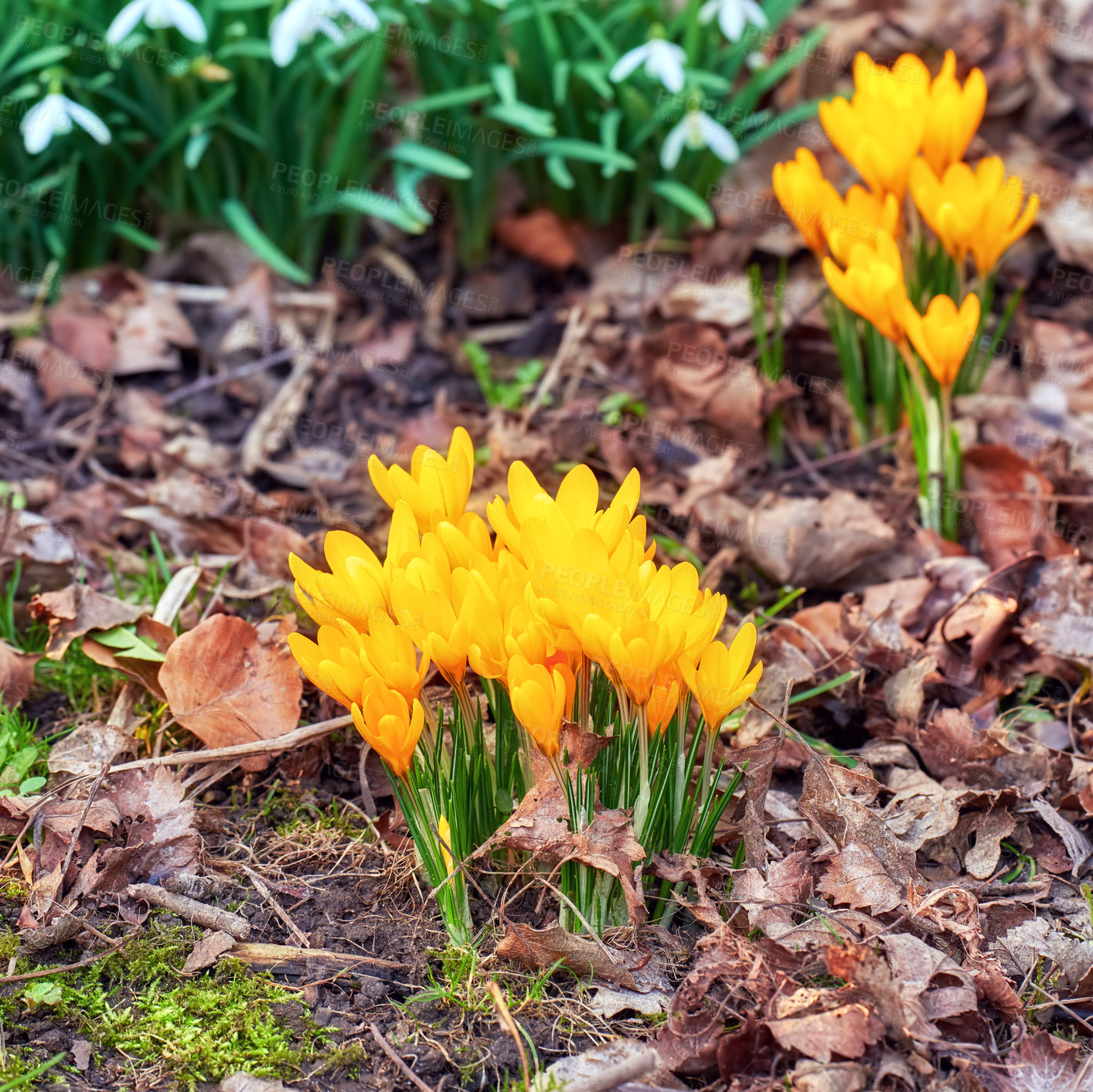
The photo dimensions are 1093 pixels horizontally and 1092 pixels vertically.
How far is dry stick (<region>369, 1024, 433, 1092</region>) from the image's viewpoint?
1369 mm

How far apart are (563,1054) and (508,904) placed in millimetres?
249

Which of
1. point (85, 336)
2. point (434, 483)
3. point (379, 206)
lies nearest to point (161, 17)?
point (379, 206)

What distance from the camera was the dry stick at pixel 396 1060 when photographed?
1369mm

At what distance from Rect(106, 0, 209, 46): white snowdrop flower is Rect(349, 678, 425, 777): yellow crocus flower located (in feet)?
7.14

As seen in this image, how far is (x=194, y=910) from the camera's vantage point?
5.25 ft

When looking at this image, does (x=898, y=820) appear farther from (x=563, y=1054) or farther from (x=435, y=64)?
(x=435, y=64)

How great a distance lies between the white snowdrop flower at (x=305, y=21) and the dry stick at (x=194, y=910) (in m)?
2.03

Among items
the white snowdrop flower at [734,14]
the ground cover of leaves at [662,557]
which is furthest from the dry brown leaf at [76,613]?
the white snowdrop flower at [734,14]

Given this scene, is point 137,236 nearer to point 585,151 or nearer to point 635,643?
point 585,151

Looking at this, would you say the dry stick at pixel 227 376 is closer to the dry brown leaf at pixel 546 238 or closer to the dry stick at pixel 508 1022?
the dry brown leaf at pixel 546 238

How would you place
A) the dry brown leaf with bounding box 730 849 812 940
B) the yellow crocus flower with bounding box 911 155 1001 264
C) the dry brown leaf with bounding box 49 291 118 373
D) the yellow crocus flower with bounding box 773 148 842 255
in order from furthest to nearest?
the dry brown leaf with bounding box 49 291 118 373 < the yellow crocus flower with bounding box 773 148 842 255 < the yellow crocus flower with bounding box 911 155 1001 264 < the dry brown leaf with bounding box 730 849 812 940

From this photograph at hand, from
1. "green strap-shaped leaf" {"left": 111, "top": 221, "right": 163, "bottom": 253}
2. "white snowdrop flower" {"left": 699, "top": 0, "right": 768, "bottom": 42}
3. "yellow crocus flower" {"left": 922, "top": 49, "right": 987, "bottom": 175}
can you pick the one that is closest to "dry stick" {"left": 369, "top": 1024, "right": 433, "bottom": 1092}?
"yellow crocus flower" {"left": 922, "top": 49, "right": 987, "bottom": 175}

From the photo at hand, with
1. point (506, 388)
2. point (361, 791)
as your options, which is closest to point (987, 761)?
point (361, 791)

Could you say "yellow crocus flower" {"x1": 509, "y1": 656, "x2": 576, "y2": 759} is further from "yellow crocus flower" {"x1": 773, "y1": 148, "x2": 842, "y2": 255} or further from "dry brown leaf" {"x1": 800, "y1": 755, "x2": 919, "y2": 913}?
"yellow crocus flower" {"x1": 773, "y1": 148, "x2": 842, "y2": 255}
